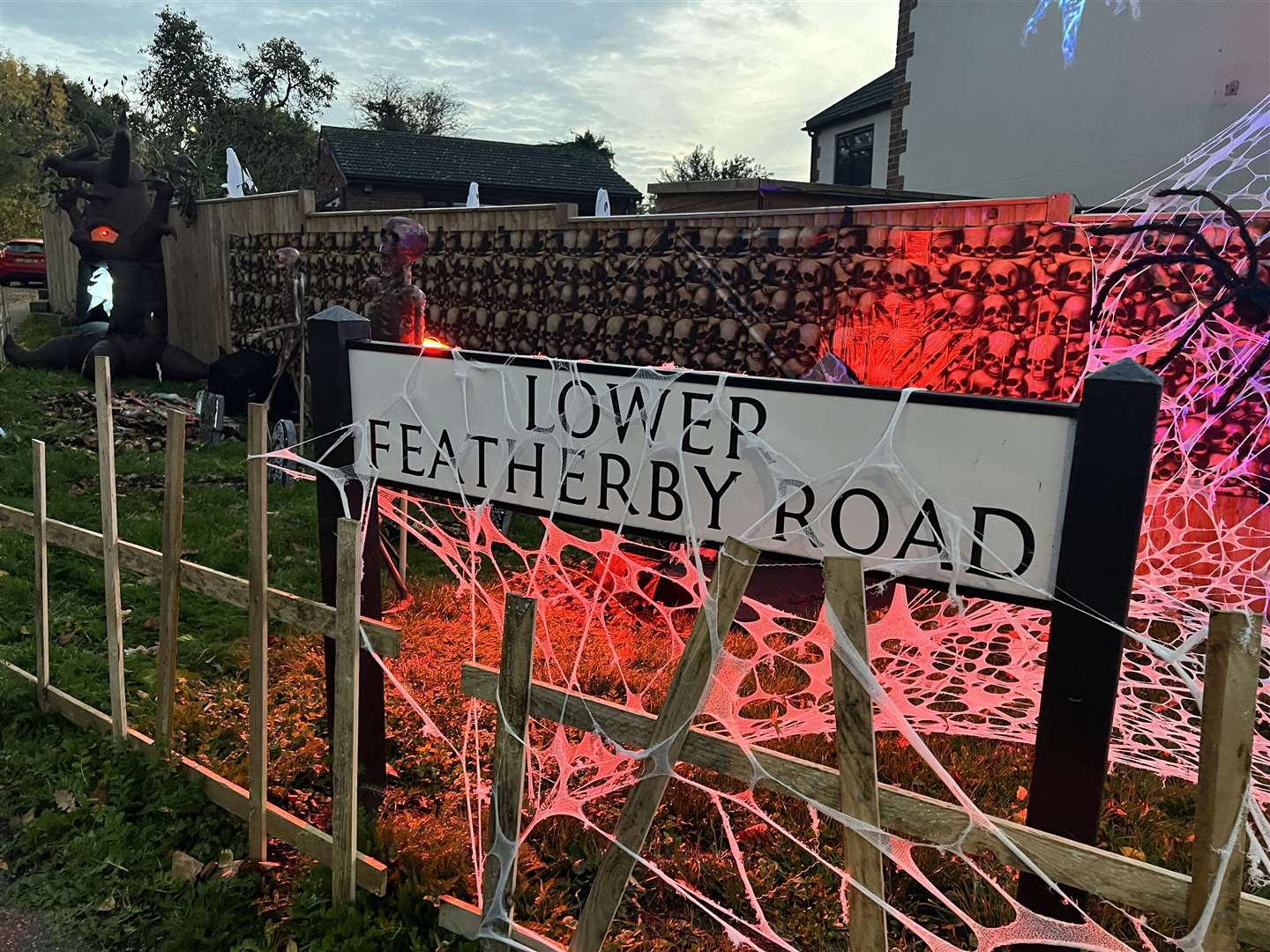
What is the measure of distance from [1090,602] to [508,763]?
4.58 ft

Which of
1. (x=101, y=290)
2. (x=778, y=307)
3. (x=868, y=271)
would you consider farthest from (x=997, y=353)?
(x=101, y=290)

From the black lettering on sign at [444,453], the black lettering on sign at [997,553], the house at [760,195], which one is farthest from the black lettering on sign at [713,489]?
the house at [760,195]

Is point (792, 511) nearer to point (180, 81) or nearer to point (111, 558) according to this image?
point (111, 558)

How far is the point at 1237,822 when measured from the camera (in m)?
1.35

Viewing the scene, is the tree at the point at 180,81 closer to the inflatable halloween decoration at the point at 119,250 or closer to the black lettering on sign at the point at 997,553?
the inflatable halloween decoration at the point at 119,250

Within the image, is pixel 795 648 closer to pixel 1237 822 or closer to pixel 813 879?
pixel 813 879

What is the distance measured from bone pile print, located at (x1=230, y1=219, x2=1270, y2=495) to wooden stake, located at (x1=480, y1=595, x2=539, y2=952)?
183 inches

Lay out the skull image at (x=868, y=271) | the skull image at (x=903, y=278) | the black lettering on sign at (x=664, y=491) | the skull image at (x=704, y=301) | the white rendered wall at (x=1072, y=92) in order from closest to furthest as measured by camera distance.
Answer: the black lettering on sign at (x=664, y=491) < the skull image at (x=903, y=278) < the skull image at (x=868, y=271) < the skull image at (x=704, y=301) < the white rendered wall at (x=1072, y=92)

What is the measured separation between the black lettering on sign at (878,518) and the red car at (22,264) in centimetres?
2778

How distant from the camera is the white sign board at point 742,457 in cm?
175

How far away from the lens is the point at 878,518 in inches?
75.9

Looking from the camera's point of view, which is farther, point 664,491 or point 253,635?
point 253,635

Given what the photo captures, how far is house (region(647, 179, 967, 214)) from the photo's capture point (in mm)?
8078

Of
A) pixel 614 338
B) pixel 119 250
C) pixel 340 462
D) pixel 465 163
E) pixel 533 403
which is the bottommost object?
pixel 340 462
